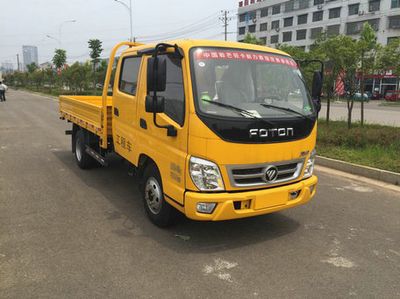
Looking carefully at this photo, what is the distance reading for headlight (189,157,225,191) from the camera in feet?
11.7

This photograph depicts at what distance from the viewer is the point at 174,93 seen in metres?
3.92

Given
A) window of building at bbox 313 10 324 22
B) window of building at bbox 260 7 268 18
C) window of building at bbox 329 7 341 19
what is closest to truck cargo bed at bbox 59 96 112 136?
window of building at bbox 329 7 341 19

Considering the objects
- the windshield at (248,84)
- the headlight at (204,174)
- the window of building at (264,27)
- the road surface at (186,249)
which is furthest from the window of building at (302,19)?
the headlight at (204,174)

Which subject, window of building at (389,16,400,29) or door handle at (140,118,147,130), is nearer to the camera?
door handle at (140,118,147,130)

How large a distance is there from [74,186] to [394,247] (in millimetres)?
4690

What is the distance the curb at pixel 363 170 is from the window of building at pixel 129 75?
484 centimetres

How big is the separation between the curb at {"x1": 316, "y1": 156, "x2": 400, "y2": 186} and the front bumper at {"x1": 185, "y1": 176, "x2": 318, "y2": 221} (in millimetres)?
3532

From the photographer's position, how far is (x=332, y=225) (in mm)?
4652

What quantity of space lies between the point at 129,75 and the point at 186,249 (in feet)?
8.33

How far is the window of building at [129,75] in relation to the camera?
4.80 metres

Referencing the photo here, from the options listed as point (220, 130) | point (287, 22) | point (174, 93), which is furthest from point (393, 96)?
point (220, 130)

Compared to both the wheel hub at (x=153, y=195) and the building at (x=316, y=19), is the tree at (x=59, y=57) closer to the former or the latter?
the building at (x=316, y=19)

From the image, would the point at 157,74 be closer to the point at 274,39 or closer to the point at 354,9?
the point at 354,9

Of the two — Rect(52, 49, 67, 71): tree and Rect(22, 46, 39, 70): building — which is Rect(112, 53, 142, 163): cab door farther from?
Rect(22, 46, 39, 70): building
